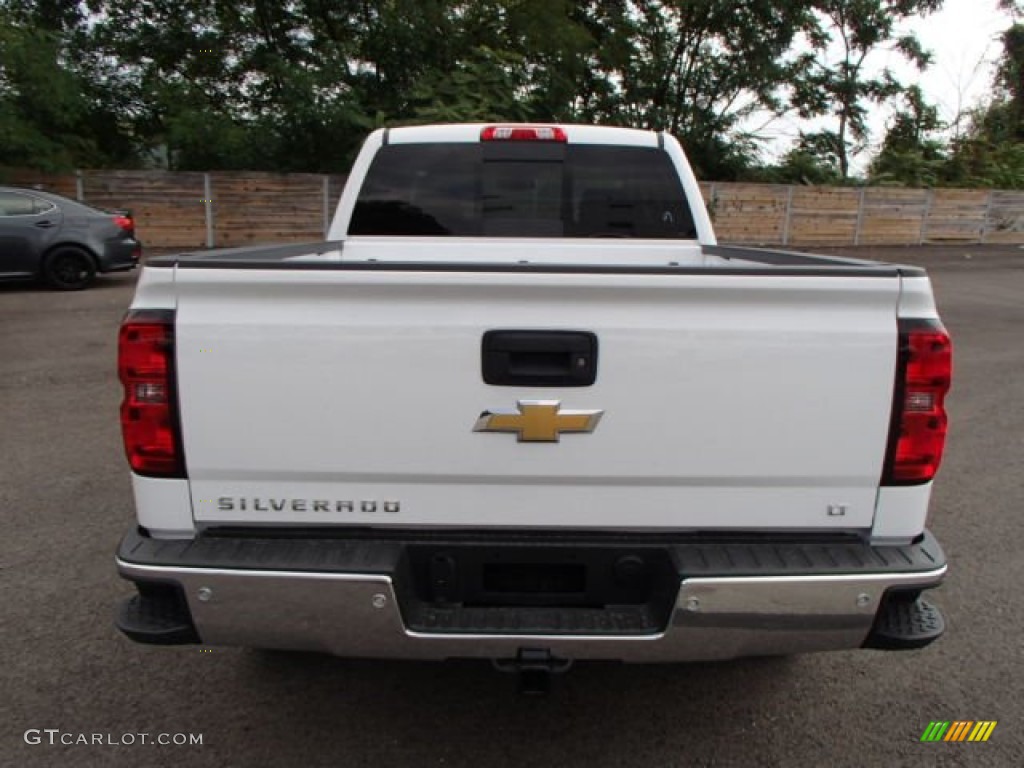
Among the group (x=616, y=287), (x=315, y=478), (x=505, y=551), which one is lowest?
(x=505, y=551)

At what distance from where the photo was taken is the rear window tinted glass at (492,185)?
4094 millimetres

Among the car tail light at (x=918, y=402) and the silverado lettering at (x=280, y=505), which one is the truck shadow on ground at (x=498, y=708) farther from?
the car tail light at (x=918, y=402)

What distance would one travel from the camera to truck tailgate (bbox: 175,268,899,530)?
199 cm

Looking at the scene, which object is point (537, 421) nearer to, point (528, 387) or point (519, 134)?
point (528, 387)

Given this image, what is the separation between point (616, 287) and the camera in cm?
199

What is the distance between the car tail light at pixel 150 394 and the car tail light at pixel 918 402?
1906mm

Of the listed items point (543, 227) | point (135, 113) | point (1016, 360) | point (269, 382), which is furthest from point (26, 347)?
point (135, 113)

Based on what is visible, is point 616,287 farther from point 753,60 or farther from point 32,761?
point 753,60

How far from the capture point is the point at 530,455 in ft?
6.70

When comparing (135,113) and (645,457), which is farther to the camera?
(135,113)

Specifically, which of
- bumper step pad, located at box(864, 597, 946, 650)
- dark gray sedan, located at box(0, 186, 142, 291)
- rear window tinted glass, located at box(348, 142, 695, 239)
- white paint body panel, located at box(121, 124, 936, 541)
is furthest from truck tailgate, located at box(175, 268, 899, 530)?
dark gray sedan, located at box(0, 186, 142, 291)

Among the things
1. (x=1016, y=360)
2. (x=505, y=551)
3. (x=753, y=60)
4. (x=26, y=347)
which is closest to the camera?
(x=505, y=551)

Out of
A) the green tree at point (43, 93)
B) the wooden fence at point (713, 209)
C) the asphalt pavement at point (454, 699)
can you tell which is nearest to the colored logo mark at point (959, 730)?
the asphalt pavement at point (454, 699)

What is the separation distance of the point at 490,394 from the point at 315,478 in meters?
0.53
